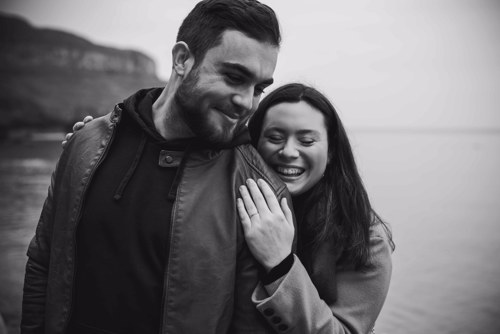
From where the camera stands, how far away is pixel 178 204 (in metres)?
1.85

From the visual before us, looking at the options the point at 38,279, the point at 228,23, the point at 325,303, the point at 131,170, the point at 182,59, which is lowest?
the point at 38,279

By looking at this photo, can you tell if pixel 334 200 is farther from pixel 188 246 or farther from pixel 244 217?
pixel 188 246

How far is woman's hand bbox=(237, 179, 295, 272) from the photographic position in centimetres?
191

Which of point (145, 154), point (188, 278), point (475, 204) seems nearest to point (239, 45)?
point (145, 154)

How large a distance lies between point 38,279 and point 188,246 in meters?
0.95

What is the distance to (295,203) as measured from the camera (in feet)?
9.64

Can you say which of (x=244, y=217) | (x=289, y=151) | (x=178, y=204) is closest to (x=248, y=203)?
(x=244, y=217)

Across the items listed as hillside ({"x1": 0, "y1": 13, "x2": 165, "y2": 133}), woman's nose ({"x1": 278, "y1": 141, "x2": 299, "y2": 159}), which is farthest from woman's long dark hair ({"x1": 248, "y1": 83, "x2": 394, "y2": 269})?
hillside ({"x1": 0, "y1": 13, "x2": 165, "y2": 133})

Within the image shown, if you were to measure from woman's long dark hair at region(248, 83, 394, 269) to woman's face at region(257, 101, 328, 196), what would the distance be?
0.29 ft

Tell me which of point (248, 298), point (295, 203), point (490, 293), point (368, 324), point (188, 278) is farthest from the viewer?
point (490, 293)

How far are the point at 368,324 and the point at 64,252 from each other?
1.73 metres

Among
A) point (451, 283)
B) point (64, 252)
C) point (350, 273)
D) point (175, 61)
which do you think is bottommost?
point (451, 283)

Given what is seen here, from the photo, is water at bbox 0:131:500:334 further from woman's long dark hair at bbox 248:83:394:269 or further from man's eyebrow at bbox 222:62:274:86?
man's eyebrow at bbox 222:62:274:86

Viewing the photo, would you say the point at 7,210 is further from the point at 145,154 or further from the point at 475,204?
the point at 475,204
